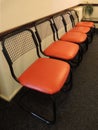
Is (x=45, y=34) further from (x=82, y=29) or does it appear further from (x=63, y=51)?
(x=82, y=29)

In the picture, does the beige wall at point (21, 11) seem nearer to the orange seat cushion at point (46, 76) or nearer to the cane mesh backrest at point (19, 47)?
the cane mesh backrest at point (19, 47)

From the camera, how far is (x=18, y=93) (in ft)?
5.78

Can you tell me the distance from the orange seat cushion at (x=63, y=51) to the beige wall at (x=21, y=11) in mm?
439

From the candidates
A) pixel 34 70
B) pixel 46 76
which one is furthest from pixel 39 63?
pixel 46 76

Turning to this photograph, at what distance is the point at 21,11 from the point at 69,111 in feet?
3.87

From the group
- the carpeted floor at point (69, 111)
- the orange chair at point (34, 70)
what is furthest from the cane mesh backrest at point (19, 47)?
the carpeted floor at point (69, 111)

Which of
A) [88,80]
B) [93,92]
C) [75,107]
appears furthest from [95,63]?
[75,107]

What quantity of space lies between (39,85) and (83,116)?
0.62 meters

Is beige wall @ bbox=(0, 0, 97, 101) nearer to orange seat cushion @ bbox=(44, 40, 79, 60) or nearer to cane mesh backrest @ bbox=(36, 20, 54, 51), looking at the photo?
cane mesh backrest @ bbox=(36, 20, 54, 51)

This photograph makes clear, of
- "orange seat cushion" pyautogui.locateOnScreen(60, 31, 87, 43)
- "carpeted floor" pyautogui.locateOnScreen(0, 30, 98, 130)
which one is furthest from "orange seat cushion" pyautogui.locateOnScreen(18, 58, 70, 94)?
"orange seat cushion" pyautogui.locateOnScreen(60, 31, 87, 43)

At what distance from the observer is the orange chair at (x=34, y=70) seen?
122cm

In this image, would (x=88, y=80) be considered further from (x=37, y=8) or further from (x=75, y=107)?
(x=37, y=8)

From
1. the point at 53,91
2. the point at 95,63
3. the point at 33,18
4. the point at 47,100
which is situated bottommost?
the point at 95,63

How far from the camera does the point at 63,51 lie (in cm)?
176
